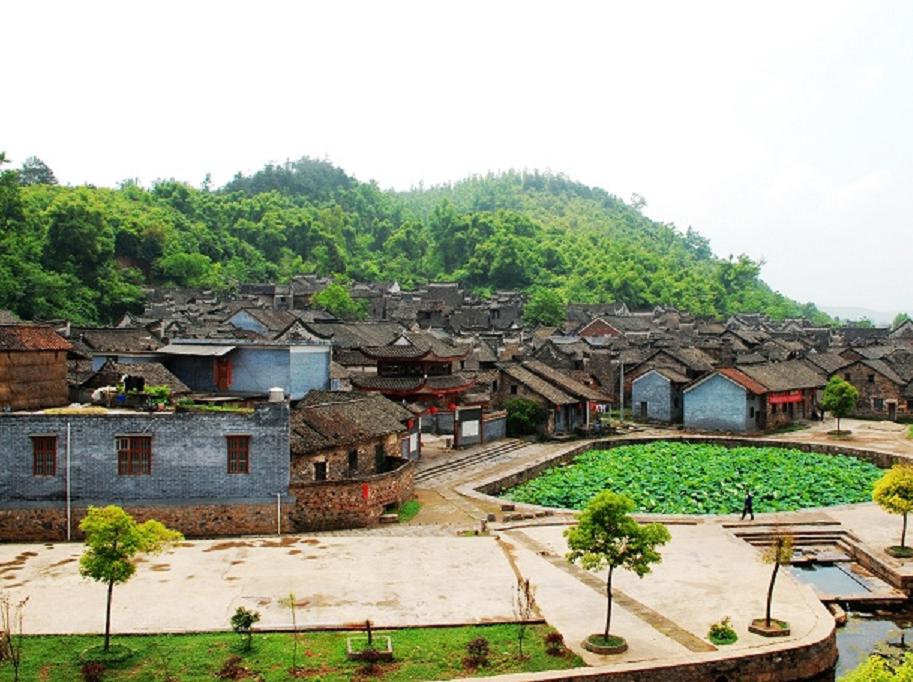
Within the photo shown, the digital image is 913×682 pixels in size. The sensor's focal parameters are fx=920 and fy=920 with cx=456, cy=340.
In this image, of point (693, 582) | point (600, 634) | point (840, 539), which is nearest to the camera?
point (600, 634)

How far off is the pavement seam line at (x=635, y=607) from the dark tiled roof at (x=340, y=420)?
5879 millimetres

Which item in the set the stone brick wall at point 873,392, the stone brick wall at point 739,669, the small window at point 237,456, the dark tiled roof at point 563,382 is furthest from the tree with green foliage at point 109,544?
the stone brick wall at point 873,392

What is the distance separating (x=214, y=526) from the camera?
21.4m

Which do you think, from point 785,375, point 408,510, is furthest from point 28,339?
point 785,375

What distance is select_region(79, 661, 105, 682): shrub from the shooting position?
1267 centimetres

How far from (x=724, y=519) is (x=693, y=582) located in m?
6.93

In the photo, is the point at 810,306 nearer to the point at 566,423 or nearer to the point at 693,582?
the point at 566,423

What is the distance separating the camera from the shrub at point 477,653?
13469 millimetres

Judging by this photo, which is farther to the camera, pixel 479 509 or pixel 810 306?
pixel 810 306

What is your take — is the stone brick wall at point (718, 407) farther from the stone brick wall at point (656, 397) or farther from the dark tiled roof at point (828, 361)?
the dark tiled roof at point (828, 361)

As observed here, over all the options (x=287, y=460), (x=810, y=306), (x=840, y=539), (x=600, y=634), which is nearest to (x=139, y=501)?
(x=287, y=460)

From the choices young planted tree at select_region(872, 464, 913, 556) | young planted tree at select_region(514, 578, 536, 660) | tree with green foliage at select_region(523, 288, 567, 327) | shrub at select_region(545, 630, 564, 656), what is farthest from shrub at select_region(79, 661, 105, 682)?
tree with green foliage at select_region(523, 288, 567, 327)

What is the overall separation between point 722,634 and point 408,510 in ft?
37.2

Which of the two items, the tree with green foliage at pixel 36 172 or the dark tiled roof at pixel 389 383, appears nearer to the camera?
the dark tiled roof at pixel 389 383
